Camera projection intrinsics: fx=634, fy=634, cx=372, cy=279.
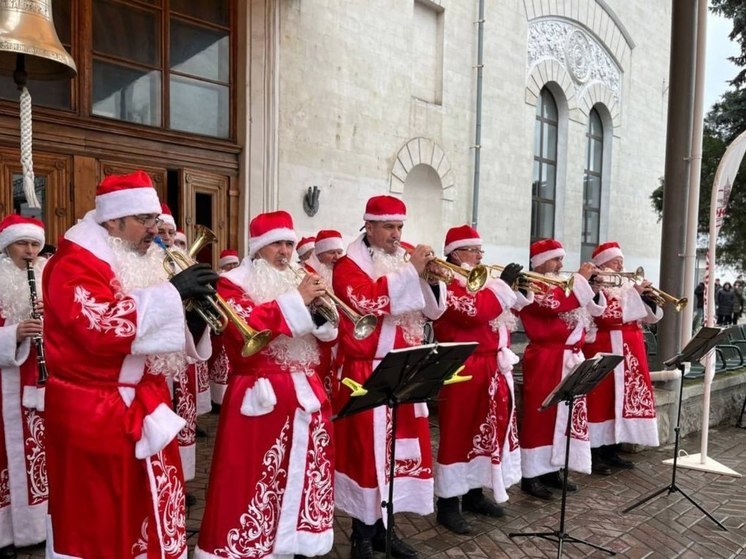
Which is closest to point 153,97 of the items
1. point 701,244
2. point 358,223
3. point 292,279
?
point 358,223

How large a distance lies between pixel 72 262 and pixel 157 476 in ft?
3.33

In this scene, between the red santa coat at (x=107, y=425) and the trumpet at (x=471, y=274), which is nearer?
the red santa coat at (x=107, y=425)

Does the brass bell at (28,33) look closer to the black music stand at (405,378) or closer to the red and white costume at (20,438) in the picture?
the red and white costume at (20,438)

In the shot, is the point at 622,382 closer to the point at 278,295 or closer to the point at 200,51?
the point at 278,295

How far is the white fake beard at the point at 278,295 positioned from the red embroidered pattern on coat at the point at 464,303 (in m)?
1.32

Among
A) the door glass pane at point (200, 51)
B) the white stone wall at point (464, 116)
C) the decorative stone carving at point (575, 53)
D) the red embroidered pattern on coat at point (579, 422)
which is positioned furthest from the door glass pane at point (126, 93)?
the decorative stone carving at point (575, 53)

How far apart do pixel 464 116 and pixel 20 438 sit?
10401 millimetres

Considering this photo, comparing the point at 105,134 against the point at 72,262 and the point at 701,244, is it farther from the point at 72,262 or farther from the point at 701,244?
the point at 701,244

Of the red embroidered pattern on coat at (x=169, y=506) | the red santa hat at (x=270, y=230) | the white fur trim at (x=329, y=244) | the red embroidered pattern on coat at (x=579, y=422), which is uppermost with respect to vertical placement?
the red santa hat at (x=270, y=230)

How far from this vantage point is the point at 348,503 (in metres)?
3.96

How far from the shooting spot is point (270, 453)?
3.31 meters

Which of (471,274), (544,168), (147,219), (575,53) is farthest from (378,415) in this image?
(575,53)

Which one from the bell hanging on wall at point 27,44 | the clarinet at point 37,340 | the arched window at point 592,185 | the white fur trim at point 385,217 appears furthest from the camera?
the arched window at point 592,185

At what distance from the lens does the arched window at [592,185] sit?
55.5 ft
